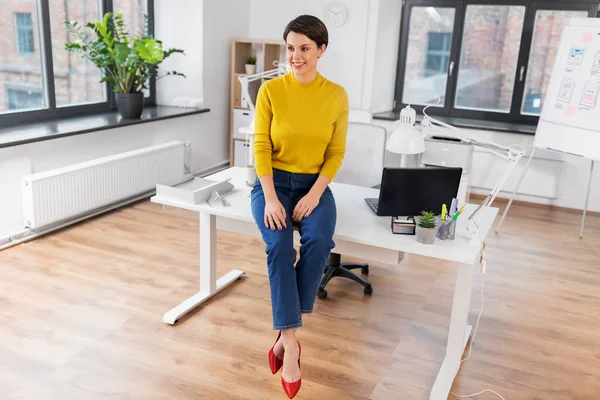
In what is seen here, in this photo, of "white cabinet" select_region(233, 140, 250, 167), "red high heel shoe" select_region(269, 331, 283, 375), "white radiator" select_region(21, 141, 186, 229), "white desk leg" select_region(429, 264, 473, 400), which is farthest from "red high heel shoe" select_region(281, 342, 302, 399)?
"white cabinet" select_region(233, 140, 250, 167)

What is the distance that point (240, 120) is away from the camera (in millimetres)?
5535

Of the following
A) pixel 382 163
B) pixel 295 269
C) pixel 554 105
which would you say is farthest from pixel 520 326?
pixel 554 105

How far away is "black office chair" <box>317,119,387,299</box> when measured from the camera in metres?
3.19

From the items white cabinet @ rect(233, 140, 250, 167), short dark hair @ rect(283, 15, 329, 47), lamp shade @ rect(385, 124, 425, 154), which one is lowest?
white cabinet @ rect(233, 140, 250, 167)

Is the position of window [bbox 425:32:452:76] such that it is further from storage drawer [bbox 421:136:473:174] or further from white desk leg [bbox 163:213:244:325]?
white desk leg [bbox 163:213:244:325]

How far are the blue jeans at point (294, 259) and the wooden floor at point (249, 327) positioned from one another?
1.24ft

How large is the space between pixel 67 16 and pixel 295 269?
322 cm

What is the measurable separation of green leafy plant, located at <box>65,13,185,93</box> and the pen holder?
9.68ft

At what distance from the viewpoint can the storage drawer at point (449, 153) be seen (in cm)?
467

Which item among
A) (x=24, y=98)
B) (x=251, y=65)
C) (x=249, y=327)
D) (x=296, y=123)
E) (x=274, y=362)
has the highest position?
(x=251, y=65)

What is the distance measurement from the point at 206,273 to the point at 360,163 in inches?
43.2

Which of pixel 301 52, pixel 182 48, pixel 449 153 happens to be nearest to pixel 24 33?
pixel 182 48

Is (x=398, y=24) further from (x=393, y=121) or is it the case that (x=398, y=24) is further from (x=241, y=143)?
(x=241, y=143)

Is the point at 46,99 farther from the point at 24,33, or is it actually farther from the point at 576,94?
the point at 576,94
